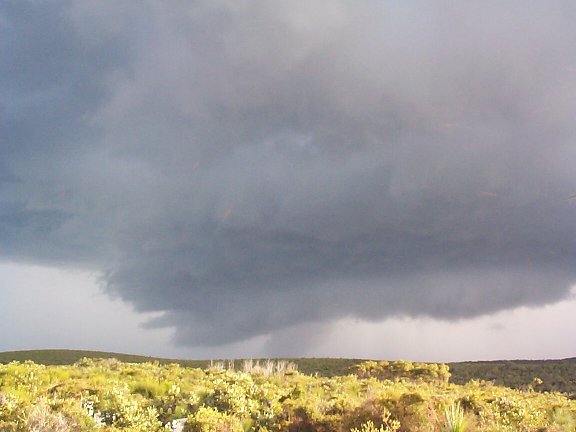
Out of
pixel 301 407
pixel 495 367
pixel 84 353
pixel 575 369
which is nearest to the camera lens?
pixel 301 407

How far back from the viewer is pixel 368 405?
13.1m

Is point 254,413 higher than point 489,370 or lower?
lower

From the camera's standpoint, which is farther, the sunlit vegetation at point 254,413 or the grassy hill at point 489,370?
the grassy hill at point 489,370

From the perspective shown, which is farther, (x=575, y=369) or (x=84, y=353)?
(x=84, y=353)

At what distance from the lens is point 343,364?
70938 mm

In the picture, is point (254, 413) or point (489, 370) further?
point (489, 370)

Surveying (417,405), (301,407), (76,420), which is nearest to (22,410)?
(76,420)

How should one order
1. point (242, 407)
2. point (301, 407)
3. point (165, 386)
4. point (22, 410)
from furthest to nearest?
1. point (165, 386)
2. point (242, 407)
3. point (301, 407)
4. point (22, 410)

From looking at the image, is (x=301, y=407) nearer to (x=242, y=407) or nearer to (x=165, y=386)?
(x=242, y=407)

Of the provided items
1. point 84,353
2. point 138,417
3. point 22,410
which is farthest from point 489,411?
point 84,353

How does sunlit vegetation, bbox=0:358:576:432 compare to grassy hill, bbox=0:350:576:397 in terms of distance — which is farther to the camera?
grassy hill, bbox=0:350:576:397

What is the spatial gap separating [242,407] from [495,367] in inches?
2286

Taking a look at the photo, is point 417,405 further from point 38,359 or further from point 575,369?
point 38,359

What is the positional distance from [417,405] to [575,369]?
184 ft
